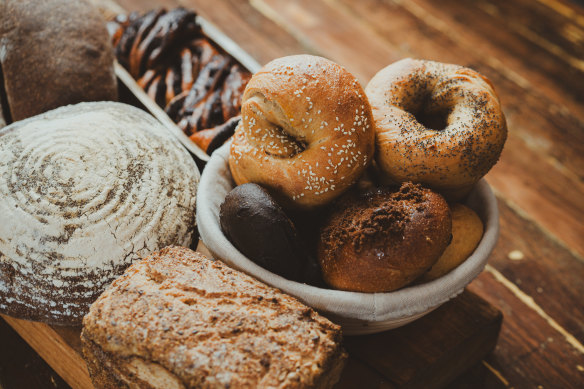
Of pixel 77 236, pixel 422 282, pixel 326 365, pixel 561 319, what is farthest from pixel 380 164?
pixel 561 319

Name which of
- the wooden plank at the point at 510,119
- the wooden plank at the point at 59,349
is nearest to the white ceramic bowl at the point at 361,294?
the wooden plank at the point at 59,349

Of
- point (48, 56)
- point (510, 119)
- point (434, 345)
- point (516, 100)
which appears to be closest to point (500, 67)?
point (516, 100)

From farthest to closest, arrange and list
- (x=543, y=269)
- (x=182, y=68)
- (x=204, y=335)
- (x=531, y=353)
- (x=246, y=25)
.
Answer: (x=246, y=25) → (x=182, y=68) → (x=543, y=269) → (x=531, y=353) → (x=204, y=335)

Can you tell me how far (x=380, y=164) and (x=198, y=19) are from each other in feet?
3.35

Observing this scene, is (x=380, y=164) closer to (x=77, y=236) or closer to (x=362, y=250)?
(x=362, y=250)

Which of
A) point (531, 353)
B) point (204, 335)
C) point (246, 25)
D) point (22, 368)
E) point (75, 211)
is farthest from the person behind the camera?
point (246, 25)

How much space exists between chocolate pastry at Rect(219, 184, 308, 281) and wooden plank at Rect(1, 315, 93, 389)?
46 cm

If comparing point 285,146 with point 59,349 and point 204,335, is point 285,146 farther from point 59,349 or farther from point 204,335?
point 59,349

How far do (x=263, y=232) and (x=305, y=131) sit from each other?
22cm

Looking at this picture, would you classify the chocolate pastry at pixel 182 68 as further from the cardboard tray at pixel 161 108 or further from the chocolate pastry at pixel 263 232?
the chocolate pastry at pixel 263 232

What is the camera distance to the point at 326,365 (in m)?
0.85

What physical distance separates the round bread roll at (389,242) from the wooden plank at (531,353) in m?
0.55

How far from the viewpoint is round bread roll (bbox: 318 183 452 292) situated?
94 centimetres

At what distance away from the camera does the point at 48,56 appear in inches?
51.9
